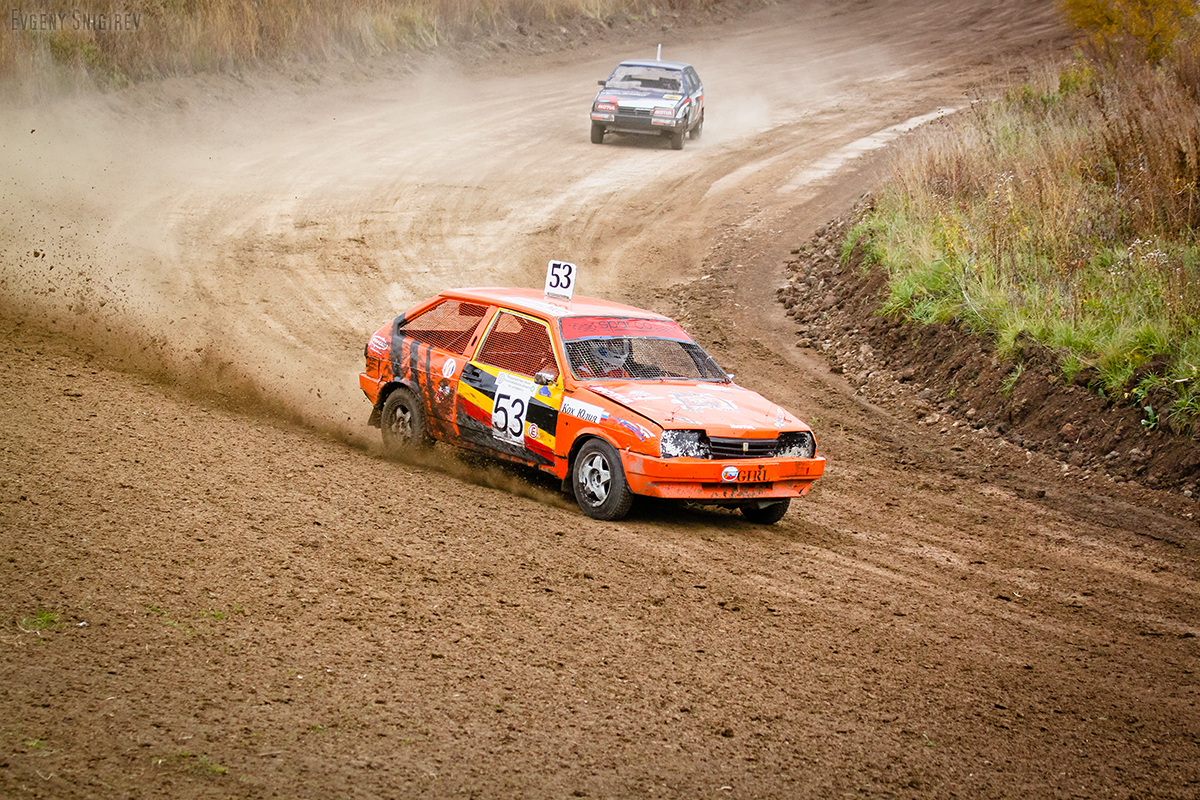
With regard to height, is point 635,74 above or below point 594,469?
above

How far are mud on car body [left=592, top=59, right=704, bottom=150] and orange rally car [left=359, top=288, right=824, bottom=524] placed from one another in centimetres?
1338

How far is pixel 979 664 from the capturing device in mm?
5773

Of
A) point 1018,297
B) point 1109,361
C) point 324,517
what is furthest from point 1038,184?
point 324,517

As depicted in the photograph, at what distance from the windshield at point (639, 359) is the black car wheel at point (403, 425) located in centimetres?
153

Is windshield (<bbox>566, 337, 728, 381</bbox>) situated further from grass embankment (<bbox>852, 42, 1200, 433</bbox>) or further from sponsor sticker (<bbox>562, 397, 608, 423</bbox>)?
grass embankment (<bbox>852, 42, 1200, 433</bbox>)

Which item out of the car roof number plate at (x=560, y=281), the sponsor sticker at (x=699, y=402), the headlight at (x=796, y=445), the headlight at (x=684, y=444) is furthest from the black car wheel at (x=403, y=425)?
the headlight at (x=796, y=445)

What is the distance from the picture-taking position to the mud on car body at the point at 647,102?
869 inches

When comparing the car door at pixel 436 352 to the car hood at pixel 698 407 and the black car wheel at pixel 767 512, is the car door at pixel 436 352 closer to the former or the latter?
the car hood at pixel 698 407

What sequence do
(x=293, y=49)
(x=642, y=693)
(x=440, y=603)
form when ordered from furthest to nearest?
(x=293, y=49), (x=440, y=603), (x=642, y=693)

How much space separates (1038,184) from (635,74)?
11.1 metres

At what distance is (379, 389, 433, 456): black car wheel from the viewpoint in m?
8.99

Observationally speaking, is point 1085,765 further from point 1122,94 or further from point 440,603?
point 1122,94

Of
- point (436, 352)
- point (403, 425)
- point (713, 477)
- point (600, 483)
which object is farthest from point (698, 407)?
point (403, 425)

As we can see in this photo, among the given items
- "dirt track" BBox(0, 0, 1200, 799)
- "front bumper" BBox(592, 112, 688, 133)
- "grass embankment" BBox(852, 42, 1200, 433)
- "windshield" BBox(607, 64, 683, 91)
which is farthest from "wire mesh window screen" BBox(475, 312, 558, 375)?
"windshield" BBox(607, 64, 683, 91)
